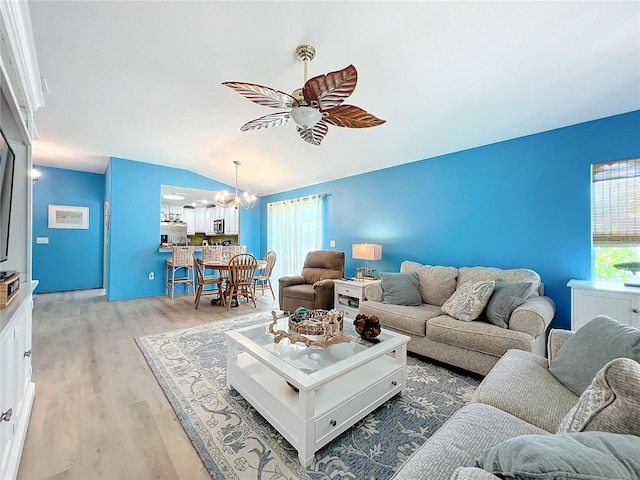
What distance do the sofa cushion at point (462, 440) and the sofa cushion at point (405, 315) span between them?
1.39m

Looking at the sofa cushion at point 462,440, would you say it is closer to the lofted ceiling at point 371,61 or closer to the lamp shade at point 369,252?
the lofted ceiling at point 371,61

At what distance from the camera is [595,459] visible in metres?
0.52

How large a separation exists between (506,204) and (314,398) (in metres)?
2.94

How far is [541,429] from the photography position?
109 centimetres

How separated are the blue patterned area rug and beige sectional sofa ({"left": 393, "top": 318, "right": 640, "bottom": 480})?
0.57m

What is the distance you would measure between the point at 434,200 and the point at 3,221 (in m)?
4.03

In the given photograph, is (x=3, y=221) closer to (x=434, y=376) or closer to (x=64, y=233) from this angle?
(x=434, y=376)

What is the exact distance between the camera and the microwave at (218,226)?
679 centimetres

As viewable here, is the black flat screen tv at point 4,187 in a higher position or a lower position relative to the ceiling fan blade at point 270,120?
lower

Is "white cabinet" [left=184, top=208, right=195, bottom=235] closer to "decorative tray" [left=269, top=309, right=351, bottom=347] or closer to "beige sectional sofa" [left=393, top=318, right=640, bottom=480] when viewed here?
"decorative tray" [left=269, top=309, right=351, bottom=347]

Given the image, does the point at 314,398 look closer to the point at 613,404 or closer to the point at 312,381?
the point at 312,381

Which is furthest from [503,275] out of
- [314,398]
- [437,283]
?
[314,398]

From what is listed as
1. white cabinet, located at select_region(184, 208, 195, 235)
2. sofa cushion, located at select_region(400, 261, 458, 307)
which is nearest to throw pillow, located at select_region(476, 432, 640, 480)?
sofa cushion, located at select_region(400, 261, 458, 307)

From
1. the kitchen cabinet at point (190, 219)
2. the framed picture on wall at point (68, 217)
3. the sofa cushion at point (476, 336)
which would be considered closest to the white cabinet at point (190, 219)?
the kitchen cabinet at point (190, 219)
